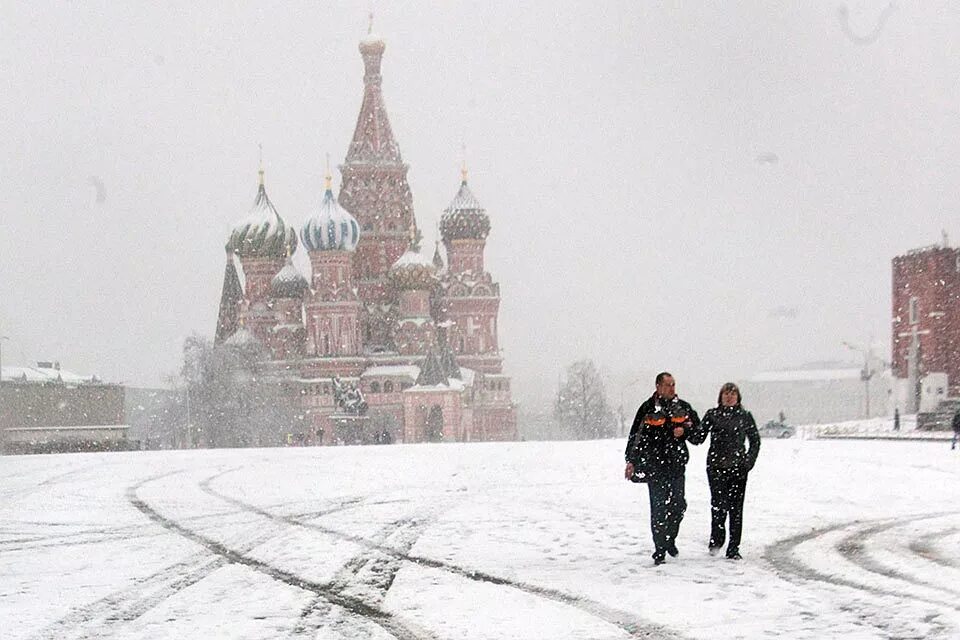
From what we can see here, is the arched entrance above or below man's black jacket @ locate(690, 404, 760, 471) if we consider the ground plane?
below

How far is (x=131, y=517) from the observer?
43.3 feet

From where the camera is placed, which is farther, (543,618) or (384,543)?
(384,543)

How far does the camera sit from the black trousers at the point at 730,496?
375 inches

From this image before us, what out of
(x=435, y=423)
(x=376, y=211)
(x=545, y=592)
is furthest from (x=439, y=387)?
(x=545, y=592)

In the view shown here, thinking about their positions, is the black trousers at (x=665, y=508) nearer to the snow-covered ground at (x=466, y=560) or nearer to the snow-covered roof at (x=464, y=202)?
the snow-covered ground at (x=466, y=560)

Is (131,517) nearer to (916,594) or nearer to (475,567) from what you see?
(475,567)

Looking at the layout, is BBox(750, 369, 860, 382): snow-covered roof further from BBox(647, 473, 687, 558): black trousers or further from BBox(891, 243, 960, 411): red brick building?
BBox(647, 473, 687, 558): black trousers

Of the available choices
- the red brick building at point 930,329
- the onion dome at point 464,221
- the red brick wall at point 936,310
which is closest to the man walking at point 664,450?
the red brick building at point 930,329

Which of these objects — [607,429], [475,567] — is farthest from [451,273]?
[475,567]

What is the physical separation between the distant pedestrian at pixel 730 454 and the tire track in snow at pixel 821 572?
42 centimetres

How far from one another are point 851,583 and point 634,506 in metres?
4.95

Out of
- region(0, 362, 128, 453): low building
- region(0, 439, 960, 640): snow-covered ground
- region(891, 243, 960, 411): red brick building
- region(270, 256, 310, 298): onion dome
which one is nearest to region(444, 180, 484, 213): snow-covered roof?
region(270, 256, 310, 298): onion dome

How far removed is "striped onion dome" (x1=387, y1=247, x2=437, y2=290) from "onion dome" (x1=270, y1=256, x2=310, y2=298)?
25.0 ft

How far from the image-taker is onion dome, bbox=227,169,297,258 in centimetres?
8394
